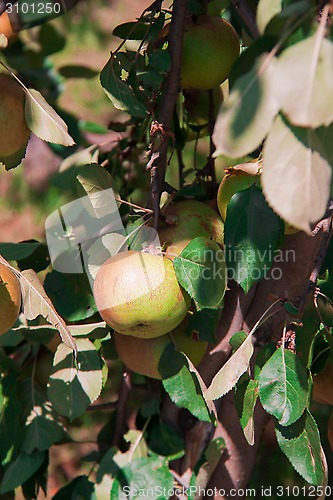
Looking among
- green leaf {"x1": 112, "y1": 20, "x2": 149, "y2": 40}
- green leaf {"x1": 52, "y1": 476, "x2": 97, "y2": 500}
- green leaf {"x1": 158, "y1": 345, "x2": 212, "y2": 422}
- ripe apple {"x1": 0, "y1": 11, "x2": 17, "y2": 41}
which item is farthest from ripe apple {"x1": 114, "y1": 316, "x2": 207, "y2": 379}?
ripe apple {"x1": 0, "y1": 11, "x2": 17, "y2": 41}

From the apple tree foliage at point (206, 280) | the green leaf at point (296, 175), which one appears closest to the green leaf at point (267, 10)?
the apple tree foliage at point (206, 280)

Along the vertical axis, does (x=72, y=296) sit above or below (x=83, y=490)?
above

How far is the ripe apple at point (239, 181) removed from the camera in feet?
2.59

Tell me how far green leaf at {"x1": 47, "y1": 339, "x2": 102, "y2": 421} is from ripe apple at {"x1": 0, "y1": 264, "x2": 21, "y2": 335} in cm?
23

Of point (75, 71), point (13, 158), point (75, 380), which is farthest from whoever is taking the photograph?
point (75, 71)

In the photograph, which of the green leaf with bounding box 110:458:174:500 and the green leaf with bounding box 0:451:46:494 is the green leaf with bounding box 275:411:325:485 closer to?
the green leaf with bounding box 110:458:174:500

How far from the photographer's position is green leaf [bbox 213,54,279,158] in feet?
1.72

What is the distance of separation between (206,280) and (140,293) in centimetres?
8

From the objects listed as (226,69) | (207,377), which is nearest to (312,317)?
(207,377)

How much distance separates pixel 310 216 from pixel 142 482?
0.64 meters

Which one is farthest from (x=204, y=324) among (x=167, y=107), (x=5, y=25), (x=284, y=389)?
(x=5, y=25)

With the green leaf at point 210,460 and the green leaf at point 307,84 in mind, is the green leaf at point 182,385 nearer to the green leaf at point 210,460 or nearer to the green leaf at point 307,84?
the green leaf at point 210,460

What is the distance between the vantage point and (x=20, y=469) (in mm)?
1079

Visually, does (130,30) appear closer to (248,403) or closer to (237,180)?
(237,180)
